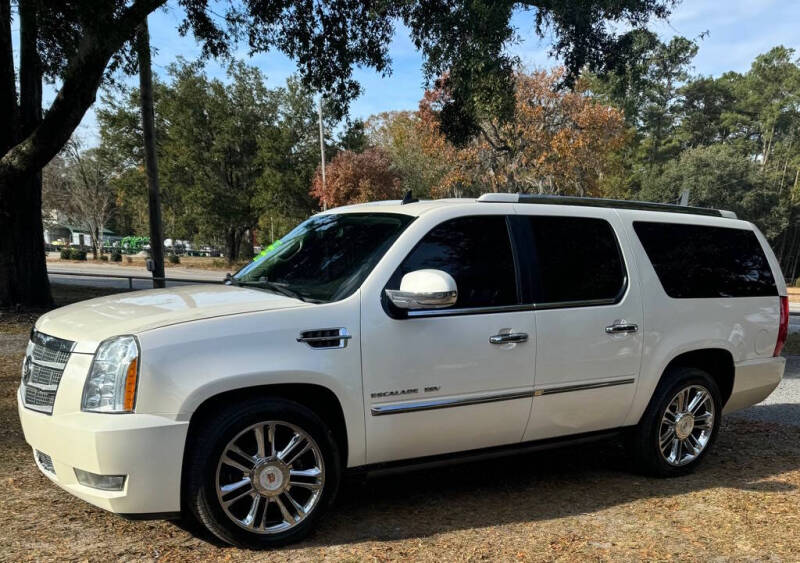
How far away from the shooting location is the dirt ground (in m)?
3.52

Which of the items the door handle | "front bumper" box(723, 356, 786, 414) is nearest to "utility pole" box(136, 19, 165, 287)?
the door handle

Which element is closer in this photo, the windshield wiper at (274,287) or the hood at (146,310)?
the hood at (146,310)

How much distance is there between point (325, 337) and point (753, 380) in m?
3.67

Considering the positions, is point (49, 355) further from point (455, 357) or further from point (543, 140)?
point (543, 140)

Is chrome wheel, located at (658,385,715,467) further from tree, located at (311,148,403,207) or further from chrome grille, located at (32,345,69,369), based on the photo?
tree, located at (311,148,403,207)

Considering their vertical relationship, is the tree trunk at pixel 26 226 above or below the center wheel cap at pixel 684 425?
above

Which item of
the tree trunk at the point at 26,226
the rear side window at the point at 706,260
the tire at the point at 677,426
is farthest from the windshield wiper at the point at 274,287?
the tree trunk at the point at 26,226

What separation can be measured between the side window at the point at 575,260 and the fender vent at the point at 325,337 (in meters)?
1.33

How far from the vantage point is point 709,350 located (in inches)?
203

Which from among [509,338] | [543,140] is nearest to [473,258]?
[509,338]

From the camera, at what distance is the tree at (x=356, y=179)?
123 ft

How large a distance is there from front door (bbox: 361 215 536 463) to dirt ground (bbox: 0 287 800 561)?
47cm

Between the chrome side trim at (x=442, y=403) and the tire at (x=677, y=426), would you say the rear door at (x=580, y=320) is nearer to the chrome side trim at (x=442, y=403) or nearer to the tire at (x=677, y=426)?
the chrome side trim at (x=442, y=403)

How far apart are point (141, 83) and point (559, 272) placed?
10.9 metres
